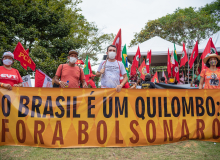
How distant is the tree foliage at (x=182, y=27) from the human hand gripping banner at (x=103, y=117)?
23.1 metres

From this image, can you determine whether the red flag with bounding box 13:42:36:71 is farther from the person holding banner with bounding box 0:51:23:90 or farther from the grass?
the grass

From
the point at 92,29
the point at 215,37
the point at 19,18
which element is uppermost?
the point at 92,29

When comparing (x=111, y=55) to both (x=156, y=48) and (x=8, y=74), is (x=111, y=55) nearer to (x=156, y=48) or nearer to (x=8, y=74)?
(x=8, y=74)

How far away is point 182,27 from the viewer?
82.5ft

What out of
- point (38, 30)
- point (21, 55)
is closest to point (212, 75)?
point (21, 55)

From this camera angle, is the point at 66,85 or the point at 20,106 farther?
the point at 66,85

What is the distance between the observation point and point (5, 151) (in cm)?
326

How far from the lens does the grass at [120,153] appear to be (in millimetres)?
3094

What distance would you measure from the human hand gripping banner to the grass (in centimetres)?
11

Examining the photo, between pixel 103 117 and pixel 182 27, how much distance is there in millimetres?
24776

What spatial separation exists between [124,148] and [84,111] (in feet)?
3.21

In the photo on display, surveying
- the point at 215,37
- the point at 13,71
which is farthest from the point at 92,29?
the point at 13,71

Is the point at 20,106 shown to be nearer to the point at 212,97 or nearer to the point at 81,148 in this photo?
the point at 81,148

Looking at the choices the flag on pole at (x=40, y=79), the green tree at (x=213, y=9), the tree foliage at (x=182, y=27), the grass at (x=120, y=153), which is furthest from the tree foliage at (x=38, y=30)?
the green tree at (x=213, y=9)
